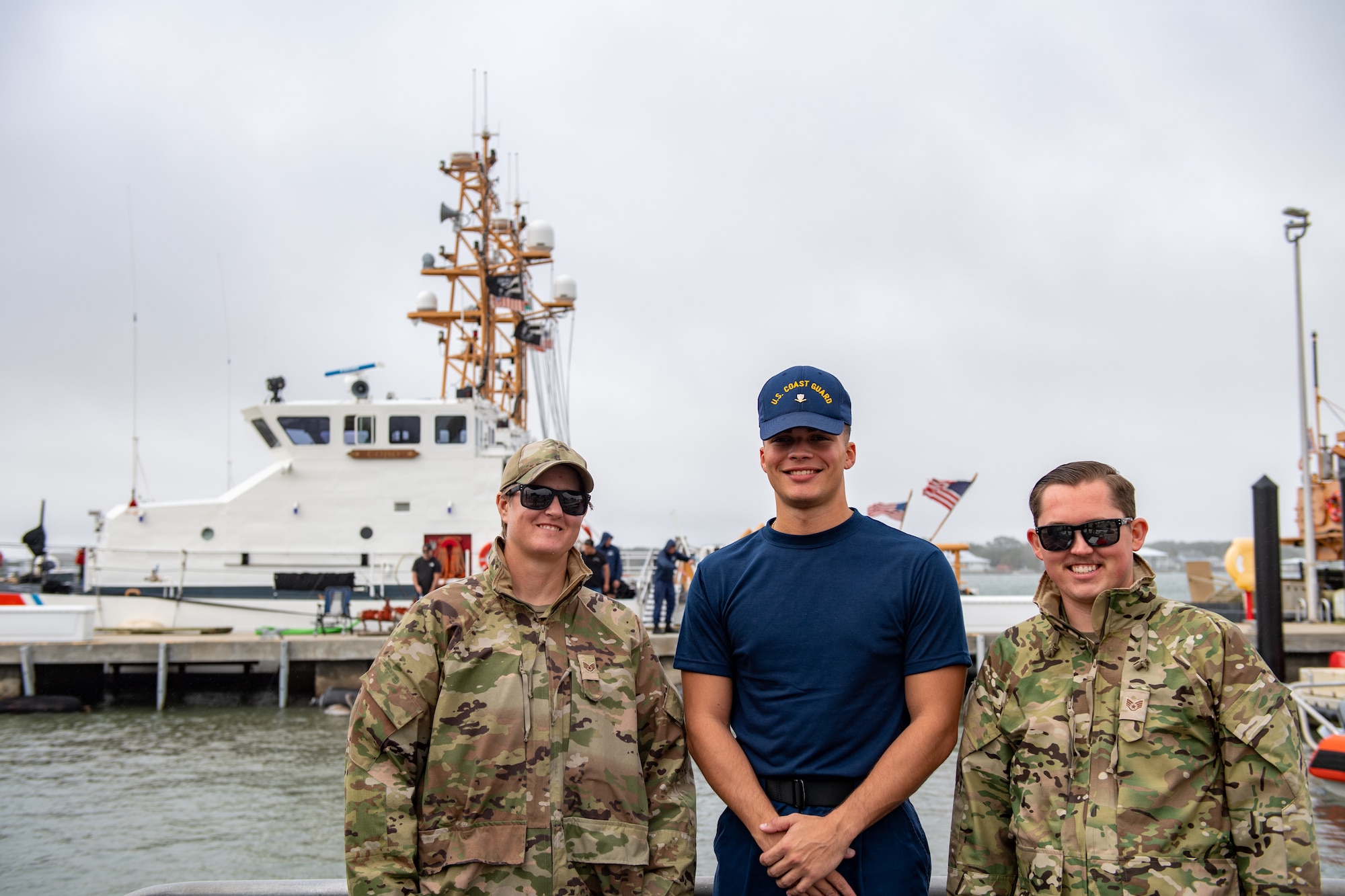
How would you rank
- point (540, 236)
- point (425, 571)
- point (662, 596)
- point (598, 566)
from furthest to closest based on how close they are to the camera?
1. point (540, 236)
2. point (662, 596)
3. point (425, 571)
4. point (598, 566)

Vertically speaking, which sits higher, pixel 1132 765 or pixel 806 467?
pixel 806 467

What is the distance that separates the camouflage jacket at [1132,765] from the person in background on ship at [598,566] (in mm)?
9547

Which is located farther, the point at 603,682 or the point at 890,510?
the point at 890,510

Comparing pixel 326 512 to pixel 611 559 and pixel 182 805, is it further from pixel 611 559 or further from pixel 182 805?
pixel 182 805

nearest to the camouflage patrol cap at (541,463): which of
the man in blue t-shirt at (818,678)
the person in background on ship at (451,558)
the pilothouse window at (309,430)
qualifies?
the man in blue t-shirt at (818,678)

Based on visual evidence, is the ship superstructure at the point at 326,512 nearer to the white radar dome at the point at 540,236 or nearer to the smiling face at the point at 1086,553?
the white radar dome at the point at 540,236

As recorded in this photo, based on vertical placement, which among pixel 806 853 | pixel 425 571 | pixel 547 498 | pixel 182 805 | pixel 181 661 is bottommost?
pixel 182 805

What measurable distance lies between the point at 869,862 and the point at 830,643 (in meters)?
0.49

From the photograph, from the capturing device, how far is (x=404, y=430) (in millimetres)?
16203

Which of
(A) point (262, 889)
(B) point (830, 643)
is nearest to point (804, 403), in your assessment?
(B) point (830, 643)

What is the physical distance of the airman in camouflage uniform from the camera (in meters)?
2.08

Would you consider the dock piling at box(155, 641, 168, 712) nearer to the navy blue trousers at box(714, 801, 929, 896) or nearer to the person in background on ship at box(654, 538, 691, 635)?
the person in background on ship at box(654, 538, 691, 635)

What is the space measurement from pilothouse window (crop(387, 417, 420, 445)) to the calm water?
5311mm

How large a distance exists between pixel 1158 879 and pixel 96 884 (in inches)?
289
